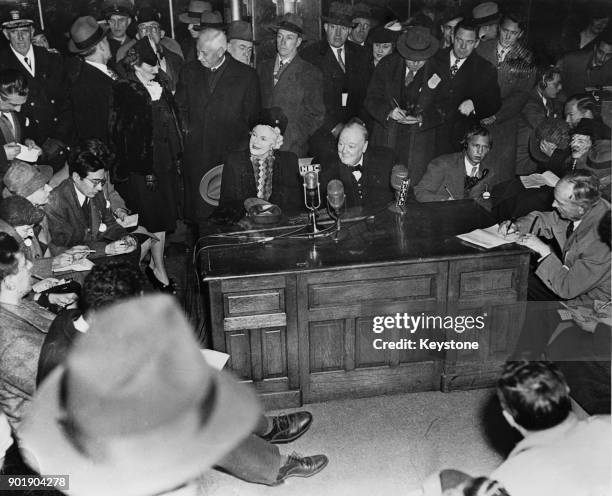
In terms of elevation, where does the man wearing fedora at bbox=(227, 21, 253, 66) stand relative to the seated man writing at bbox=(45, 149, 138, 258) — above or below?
above

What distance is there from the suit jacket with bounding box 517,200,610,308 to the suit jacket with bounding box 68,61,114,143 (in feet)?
7.86

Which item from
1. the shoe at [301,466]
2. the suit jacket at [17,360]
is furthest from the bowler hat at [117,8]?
the shoe at [301,466]

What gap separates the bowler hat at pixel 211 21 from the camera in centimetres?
390

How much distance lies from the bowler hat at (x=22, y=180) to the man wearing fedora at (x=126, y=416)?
102 centimetres

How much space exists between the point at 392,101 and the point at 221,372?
6.80 feet

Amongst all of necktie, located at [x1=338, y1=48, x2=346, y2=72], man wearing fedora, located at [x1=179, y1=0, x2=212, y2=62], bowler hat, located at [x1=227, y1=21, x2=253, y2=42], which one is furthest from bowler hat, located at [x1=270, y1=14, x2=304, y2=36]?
man wearing fedora, located at [x1=179, y1=0, x2=212, y2=62]

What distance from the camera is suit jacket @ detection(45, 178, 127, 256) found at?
301cm

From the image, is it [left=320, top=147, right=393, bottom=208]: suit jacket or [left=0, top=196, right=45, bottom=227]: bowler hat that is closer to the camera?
[left=0, top=196, right=45, bottom=227]: bowler hat

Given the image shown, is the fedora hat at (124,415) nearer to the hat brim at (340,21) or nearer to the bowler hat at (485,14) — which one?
the hat brim at (340,21)

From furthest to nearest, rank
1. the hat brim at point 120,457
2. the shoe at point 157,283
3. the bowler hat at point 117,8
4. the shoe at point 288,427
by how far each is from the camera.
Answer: the bowler hat at point 117,8 < the shoe at point 157,283 < the shoe at point 288,427 < the hat brim at point 120,457

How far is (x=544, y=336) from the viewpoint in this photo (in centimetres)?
271

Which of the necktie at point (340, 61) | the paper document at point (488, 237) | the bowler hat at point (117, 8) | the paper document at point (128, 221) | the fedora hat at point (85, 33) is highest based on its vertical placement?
the bowler hat at point (117, 8)

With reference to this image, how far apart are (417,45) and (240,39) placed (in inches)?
39.5

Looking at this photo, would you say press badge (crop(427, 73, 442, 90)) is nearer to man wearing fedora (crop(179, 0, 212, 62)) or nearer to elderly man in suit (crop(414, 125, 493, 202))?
elderly man in suit (crop(414, 125, 493, 202))
